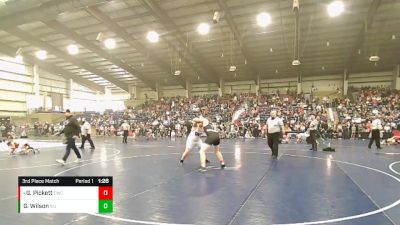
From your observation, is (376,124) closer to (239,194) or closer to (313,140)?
(313,140)

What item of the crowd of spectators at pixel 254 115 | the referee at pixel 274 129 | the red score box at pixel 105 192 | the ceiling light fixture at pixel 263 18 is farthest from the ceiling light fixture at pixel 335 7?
the red score box at pixel 105 192

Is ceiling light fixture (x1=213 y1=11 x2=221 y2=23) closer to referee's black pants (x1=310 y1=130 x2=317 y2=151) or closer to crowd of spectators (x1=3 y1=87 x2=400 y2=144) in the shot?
crowd of spectators (x1=3 y1=87 x2=400 y2=144)

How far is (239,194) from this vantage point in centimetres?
608

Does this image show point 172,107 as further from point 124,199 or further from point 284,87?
point 124,199

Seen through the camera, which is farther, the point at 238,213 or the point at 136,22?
the point at 136,22

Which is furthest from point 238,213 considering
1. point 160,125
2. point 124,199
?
point 160,125

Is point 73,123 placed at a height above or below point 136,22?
below

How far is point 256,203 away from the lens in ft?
17.8

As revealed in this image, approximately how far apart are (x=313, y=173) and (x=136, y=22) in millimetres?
22609
